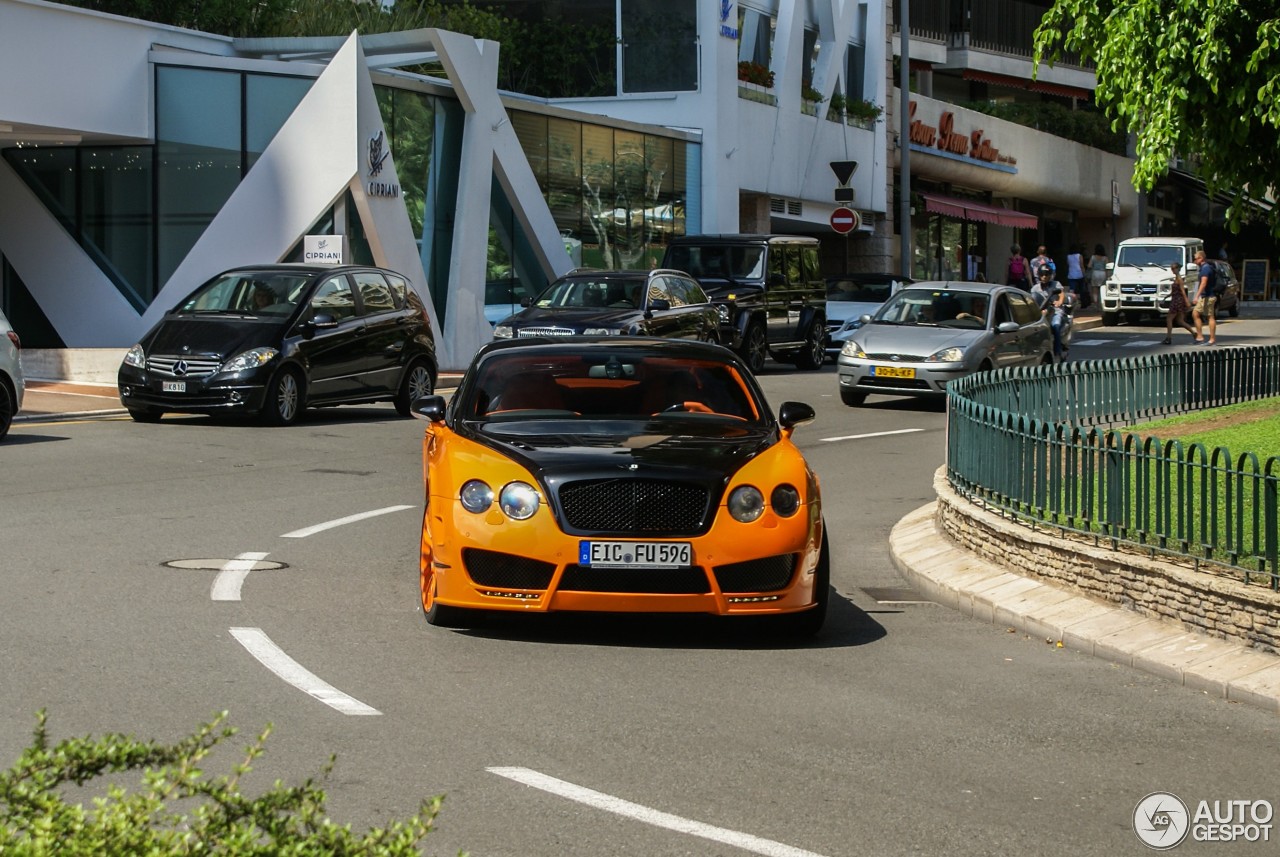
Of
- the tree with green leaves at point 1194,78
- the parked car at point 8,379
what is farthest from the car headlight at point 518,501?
the parked car at point 8,379

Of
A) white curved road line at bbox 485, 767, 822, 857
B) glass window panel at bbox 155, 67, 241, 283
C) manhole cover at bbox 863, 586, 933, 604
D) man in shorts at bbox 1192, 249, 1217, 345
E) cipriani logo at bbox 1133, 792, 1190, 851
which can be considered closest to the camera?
white curved road line at bbox 485, 767, 822, 857

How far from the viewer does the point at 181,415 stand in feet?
71.6

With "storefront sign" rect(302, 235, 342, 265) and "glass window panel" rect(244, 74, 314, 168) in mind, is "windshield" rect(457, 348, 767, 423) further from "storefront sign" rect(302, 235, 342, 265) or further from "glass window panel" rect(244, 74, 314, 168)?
"glass window panel" rect(244, 74, 314, 168)

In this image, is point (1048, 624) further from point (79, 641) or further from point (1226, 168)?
point (1226, 168)

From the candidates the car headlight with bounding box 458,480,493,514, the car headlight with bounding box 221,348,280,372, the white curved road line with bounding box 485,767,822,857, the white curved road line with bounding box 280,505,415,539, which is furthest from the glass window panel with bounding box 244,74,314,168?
the white curved road line with bounding box 485,767,822,857

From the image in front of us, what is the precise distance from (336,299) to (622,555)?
13.4 metres

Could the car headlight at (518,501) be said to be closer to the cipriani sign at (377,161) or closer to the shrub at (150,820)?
the shrub at (150,820)

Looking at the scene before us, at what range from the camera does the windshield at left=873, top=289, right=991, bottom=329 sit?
80.1 feet

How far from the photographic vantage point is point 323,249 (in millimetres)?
27234

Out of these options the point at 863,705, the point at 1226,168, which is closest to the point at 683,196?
the point at 1226,168

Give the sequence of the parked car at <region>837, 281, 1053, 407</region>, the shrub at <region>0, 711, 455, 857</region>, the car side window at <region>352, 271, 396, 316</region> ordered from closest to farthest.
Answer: the shrub at <region>0, 711, 455, 857</region>
the car side window at <region>352, 271, 396, 316</region>
the parked car at <region>837, 281, 1053, 407</region>

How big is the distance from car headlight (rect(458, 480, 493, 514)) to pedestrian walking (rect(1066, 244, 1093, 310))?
1764 inches

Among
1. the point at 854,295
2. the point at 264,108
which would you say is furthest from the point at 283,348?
the point at 854,295

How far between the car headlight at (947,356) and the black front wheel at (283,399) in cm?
797
